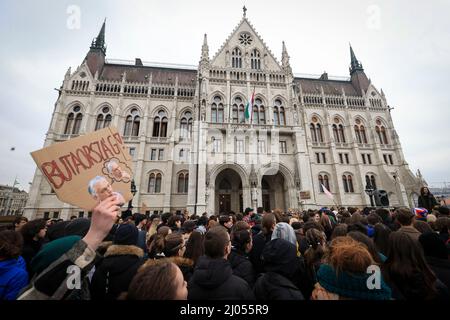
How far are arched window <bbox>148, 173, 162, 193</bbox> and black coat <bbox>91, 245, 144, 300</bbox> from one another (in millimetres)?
20169

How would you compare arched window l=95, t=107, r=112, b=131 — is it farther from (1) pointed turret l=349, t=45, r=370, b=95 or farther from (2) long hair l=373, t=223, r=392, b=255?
(1) pointed turret l=349, t=45, r=370, b=95

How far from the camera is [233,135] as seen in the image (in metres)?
19.7

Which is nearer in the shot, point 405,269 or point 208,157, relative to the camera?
point 405,269

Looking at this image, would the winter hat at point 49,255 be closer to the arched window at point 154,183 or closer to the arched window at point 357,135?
the arched window at point 154,183

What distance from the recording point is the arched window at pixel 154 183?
21.3m

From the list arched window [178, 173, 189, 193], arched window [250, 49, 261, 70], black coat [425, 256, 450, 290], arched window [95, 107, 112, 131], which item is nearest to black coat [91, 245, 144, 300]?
black coat [425, 256, 450, 290]

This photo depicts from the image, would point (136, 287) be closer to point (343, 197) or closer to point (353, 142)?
point (343, 197)

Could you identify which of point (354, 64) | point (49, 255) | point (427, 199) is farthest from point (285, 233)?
point (354, 64)

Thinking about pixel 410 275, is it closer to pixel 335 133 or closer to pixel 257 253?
pixel 257 253

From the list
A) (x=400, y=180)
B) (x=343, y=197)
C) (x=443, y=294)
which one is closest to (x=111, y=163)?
(x=443, y=294)

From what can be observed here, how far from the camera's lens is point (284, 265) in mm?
1961

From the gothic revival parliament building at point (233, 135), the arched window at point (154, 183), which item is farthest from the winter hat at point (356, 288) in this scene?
the arched window at point (154, 183)

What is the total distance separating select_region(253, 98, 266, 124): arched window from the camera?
2164 centimetres
